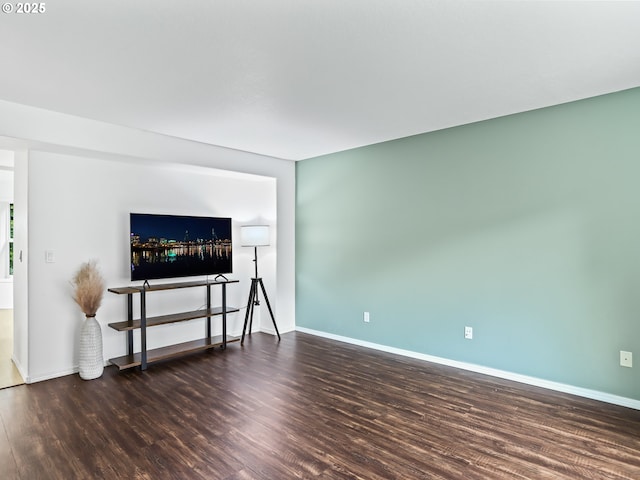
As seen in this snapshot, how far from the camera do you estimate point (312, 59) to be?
2.44 meters

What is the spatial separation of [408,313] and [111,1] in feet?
12.4

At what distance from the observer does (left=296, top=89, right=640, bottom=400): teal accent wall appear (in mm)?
3096

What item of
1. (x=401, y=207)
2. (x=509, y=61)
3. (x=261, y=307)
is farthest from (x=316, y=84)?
(x=261, y=307)

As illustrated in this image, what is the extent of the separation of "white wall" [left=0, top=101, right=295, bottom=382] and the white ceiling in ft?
0.71

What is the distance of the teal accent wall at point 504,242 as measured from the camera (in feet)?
10.2

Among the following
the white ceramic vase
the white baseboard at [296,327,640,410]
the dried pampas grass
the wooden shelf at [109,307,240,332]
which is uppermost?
the dried pampas grass

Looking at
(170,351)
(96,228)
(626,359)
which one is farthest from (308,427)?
(96,228)

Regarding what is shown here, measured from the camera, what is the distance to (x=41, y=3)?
1854mm

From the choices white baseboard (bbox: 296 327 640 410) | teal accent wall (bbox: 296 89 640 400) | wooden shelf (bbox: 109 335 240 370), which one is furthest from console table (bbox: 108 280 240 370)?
white baseboard (bbox: 296 327 640 410)

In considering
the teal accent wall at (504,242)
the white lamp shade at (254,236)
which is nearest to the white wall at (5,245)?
the white lamp shade at (254,236)

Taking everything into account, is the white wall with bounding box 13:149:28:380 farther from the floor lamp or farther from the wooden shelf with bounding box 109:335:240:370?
the floor lamp

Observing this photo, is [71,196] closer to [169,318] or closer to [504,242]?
[169,318]

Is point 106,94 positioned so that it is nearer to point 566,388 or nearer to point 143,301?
point 143,301

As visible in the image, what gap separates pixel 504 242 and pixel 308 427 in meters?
2.42
